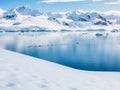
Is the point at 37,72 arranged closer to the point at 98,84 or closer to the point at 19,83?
the point at 19,83

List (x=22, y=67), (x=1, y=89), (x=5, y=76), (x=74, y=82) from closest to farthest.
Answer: (x=1, y=89) < (x=5, y=76) < (x=74, y=82) < (x=22, y=67)

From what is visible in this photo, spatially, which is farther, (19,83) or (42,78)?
(42,78)

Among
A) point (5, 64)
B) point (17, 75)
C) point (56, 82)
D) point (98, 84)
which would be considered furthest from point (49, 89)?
point (5, 64)

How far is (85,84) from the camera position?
7.10 metres

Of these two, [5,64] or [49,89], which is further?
[5,64]

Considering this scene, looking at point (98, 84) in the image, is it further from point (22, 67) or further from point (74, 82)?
point (22, 67)

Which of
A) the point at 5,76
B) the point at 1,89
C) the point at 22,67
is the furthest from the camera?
the point at 22,67

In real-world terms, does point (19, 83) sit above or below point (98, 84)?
above

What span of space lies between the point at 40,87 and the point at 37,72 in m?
1.38

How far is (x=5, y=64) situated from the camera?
7949 millimetres

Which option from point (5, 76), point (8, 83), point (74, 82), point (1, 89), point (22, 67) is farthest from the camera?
point (22, 67)

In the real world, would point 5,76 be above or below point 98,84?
above

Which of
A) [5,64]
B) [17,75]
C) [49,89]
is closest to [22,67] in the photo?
[5,64]

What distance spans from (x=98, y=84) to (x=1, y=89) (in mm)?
2918
